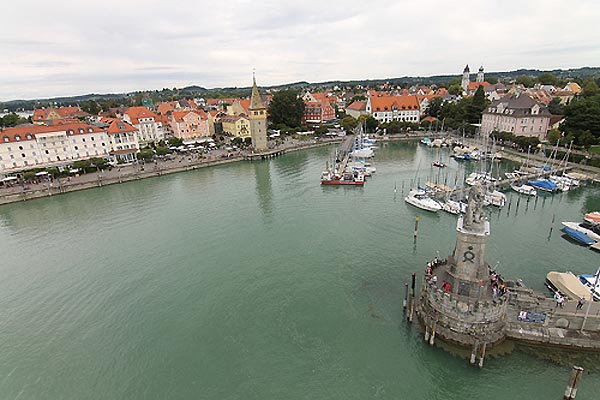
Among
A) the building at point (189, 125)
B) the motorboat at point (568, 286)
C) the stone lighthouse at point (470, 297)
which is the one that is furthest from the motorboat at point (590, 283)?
the building at point (189, 125)

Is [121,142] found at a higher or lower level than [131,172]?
higher

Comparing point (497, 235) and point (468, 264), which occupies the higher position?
point (468, 264)

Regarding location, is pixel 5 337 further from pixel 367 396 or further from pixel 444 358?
pixel 444 358

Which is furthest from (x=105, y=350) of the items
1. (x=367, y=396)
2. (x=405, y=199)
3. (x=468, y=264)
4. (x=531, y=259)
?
(x=405, y=199)

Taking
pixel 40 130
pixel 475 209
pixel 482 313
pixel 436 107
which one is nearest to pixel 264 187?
pixel 475 209

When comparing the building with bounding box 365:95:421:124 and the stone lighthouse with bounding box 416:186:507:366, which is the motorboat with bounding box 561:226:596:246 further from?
the building with bounding box 365:95:421:124

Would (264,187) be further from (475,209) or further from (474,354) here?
(474,354)

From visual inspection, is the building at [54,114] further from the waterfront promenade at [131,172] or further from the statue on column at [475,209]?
the statue on column at [475,209]
